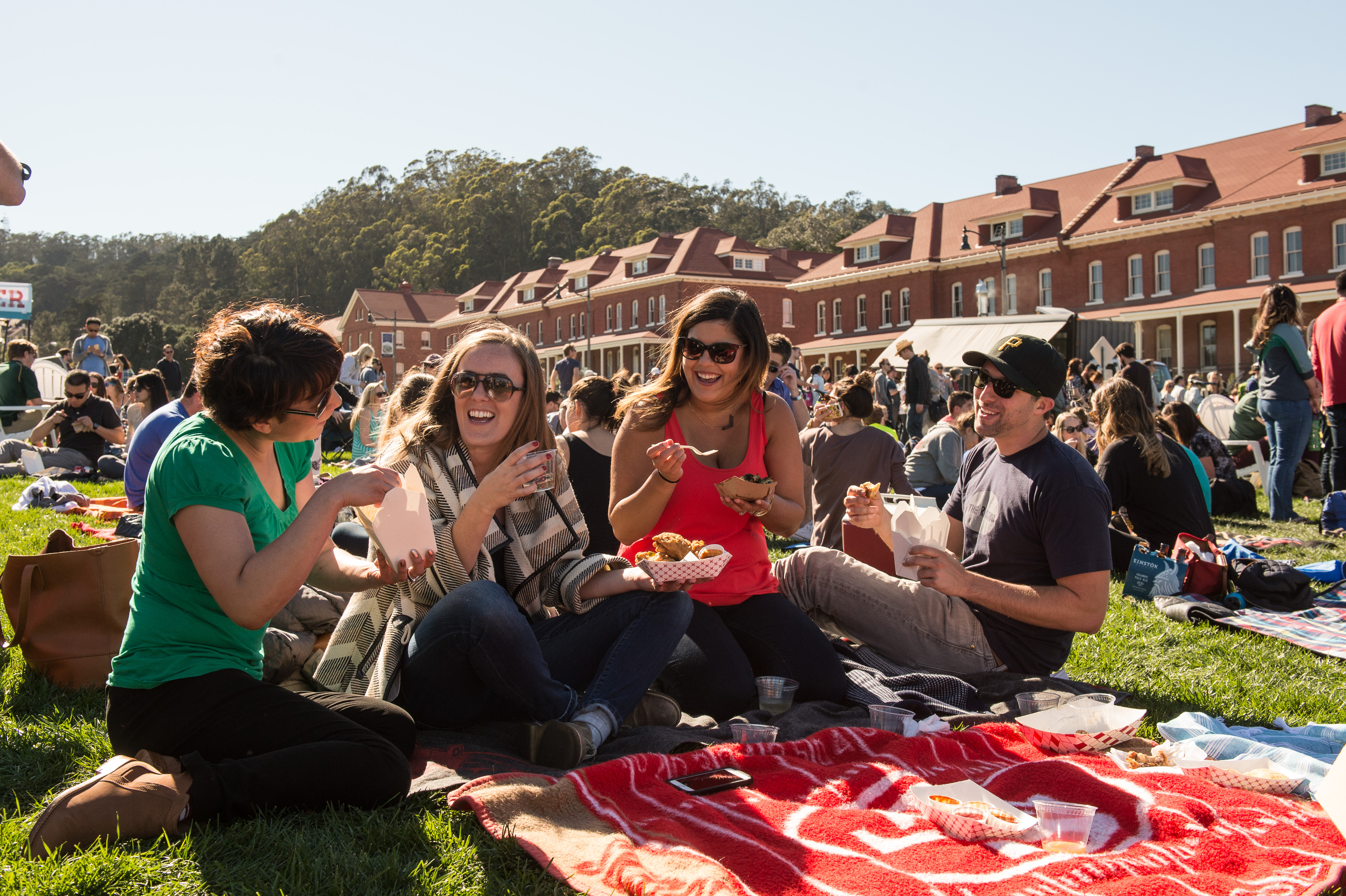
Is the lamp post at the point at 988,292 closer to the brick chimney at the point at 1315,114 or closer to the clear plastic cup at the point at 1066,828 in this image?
the brick chimney at the point at 1315,114

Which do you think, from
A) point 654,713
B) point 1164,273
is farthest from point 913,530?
point 1164,273

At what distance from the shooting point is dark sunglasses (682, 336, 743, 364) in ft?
14.1

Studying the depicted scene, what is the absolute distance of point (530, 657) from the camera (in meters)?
3.23

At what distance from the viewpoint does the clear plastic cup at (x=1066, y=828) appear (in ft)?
8.46

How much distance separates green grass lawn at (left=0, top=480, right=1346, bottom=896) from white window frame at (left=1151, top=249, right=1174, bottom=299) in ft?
117

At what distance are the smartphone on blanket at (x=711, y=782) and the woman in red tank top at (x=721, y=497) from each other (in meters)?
0.84

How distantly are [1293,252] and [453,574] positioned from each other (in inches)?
1490

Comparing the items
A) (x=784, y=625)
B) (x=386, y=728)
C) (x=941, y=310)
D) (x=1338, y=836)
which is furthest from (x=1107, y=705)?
(x=941, y=310)

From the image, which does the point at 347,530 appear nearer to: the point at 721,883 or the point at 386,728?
the point at 386,728

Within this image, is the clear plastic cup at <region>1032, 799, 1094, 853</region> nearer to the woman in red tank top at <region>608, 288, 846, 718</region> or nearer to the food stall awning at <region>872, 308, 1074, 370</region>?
the woman in red tank top at <region>608, 288, 846, 718</region>

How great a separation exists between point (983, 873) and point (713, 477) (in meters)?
2.16

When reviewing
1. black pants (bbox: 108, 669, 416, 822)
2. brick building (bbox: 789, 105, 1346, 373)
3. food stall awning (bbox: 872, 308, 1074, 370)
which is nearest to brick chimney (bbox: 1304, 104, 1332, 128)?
brick building (bbox: 789, 105, 1346, 373)

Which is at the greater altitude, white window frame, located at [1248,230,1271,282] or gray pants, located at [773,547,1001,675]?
white window frame, located at [1248,230,1271,282]

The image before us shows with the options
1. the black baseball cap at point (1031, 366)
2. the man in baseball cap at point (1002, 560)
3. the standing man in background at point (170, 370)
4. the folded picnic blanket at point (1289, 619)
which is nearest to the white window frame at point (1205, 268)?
the folded picnic blanket at point (1289, 619)
